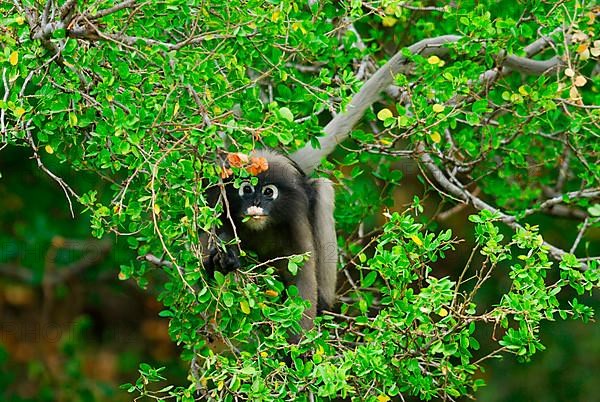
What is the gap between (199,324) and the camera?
156 inches

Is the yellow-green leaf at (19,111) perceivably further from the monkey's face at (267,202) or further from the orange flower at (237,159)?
the monkey's face at (267,202)

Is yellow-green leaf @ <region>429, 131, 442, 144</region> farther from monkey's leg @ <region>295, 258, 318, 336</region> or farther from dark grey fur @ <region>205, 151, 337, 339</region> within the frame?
monkey's leg @ <region>295, 258, 318, 336</region>

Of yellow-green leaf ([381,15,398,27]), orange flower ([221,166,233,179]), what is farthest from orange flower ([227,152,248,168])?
yellow-green leaf ([381,15,398,27])

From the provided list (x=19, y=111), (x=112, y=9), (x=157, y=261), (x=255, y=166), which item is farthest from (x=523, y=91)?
(x=19, y=111)

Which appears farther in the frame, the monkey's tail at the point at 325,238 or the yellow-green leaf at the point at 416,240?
the monkey's tail at the point at 325,238

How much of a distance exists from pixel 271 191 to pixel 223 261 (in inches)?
23.5

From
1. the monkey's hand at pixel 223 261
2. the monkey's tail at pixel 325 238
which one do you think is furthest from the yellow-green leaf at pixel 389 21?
the monkey's hand at pixel 223 261

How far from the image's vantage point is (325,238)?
4.75m

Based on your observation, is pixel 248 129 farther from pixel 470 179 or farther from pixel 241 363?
pixel 470 179

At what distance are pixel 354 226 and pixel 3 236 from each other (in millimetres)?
3368

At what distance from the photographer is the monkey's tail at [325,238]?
186 inches

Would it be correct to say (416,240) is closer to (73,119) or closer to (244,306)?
(244,306)

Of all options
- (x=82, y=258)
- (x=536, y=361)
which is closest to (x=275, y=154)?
(x=82, y=258)

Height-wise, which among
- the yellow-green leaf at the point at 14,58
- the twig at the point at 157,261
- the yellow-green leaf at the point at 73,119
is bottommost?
the twig at the point at 157,261
